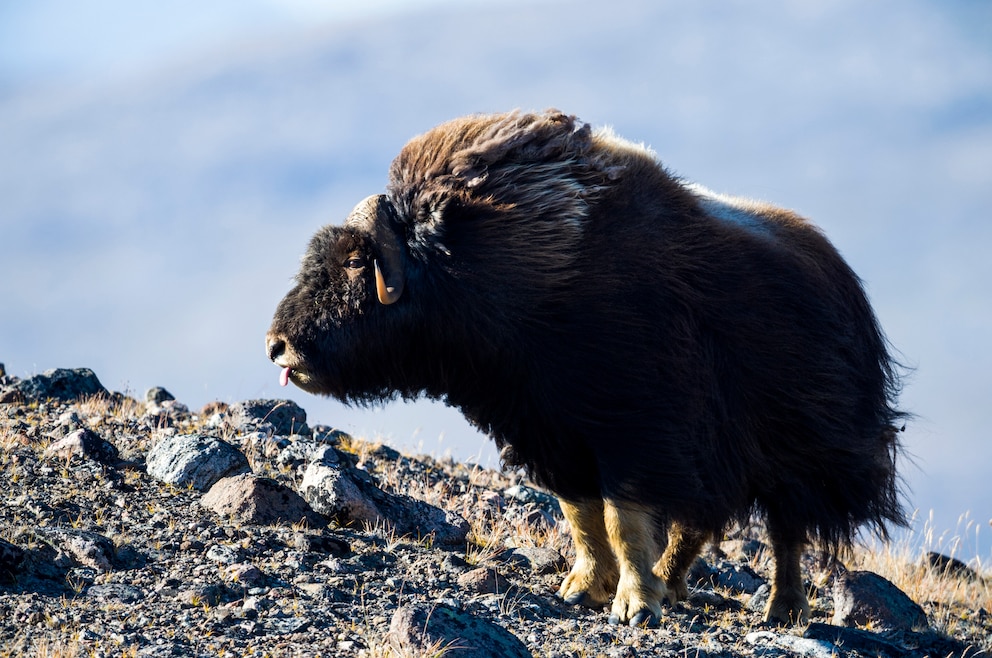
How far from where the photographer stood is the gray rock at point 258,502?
5199 mm

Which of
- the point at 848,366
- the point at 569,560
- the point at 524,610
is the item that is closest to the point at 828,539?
Answer: the point at 848,366

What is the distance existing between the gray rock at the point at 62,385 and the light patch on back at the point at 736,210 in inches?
162

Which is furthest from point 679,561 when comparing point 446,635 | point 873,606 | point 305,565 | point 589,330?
point 446,635

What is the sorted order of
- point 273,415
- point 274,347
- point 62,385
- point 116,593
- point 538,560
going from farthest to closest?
point 62,385
point 273,415
point 538,560
point 274,347
point 116,593

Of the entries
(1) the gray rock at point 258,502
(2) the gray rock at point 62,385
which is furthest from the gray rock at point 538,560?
(2) the gray rock at point 62,385

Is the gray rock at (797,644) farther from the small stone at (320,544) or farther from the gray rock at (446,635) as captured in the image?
the small stone at (320,544)

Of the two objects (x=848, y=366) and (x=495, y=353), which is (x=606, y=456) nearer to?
(x=495, y=353)

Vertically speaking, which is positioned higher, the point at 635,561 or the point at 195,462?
the point at 195,462

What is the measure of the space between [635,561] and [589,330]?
96 centimetres

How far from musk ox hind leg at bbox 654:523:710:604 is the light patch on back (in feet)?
4.88

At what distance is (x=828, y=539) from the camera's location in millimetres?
5777

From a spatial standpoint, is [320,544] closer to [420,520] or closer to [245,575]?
[245,575]

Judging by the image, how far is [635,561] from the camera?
15.8 feet

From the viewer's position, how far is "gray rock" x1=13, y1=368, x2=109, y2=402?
7.30 metres
